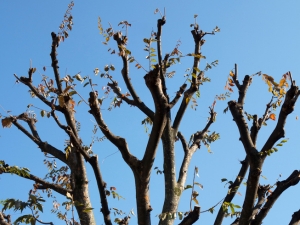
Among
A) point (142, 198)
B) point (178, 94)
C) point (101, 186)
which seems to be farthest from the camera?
point (178, 94)

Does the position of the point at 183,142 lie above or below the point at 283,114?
above

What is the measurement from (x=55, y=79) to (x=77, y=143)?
124 centimetres

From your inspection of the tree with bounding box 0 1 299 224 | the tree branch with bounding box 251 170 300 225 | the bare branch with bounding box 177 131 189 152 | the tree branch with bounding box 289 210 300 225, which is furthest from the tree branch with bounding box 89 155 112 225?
the tree branch with bounding box 289 210 300 225

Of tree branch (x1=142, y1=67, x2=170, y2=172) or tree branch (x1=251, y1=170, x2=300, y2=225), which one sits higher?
tree branch (x1=142, y1=67, x2=170, y2=172)

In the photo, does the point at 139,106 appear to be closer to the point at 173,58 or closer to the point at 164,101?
the point at 173,58

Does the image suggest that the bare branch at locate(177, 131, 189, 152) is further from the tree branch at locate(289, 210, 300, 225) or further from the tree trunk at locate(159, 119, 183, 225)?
the tree branch at locate(289, 210, 300, 225)

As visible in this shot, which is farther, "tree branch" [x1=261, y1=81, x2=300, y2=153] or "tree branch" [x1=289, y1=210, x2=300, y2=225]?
"tree branch" [x1=289, y1=210, x2=300, y2=225]

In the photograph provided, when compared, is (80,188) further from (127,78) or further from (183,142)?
(183,142)

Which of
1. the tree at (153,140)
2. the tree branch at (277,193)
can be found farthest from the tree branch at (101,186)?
the tree branch at (277,193)

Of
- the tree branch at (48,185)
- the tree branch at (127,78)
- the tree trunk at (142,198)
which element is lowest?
the tree trunk at (142,198)

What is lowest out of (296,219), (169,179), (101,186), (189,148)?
(296,219)

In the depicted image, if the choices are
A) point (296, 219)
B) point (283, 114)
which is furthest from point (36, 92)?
point (296, 219)

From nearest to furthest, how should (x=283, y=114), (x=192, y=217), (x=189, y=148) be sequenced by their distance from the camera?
(x=283, y=114) < (x=192, y=217) < (x=189, y=148)

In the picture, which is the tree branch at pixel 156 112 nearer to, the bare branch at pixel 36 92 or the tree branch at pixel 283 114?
the tree branch at pixel 283 114
